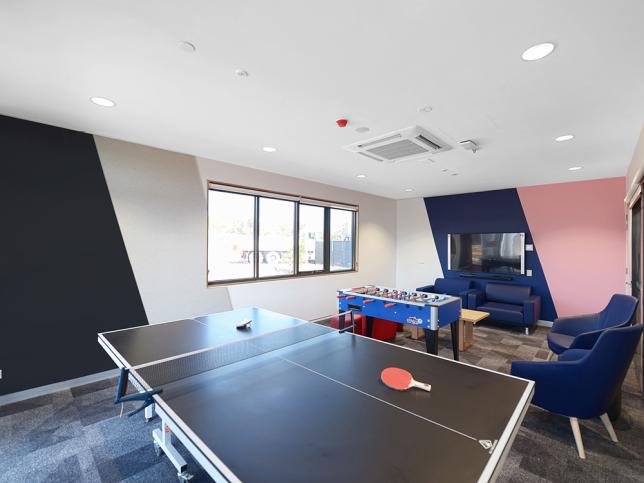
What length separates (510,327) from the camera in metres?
5.35

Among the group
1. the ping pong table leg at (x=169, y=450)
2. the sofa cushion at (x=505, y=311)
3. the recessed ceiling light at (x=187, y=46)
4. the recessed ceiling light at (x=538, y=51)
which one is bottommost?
the ping pong table leg at (x=169, y=450)

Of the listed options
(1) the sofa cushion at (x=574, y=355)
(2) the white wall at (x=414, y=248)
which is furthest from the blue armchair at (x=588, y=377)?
(2) the white wall at (x=414, y=248)

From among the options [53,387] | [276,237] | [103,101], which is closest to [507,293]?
[276,237]

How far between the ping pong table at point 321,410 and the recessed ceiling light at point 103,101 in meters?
1.87

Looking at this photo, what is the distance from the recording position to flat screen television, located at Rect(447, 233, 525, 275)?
5633 mm

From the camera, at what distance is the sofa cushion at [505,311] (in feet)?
16.3

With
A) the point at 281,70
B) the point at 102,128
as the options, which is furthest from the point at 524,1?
the point at 102,128

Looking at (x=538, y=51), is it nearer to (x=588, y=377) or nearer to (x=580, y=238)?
(x=588, y=377)

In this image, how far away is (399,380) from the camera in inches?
56.7

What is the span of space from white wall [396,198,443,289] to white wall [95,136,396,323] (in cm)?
340

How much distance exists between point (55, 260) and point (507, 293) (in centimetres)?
662

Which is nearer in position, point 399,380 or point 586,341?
point 399,380

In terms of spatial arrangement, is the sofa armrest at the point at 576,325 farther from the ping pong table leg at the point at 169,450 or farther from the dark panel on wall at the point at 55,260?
the dark panel on wall at the point at 55,260

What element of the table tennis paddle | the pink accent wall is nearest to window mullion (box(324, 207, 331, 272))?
the pink accent wall
